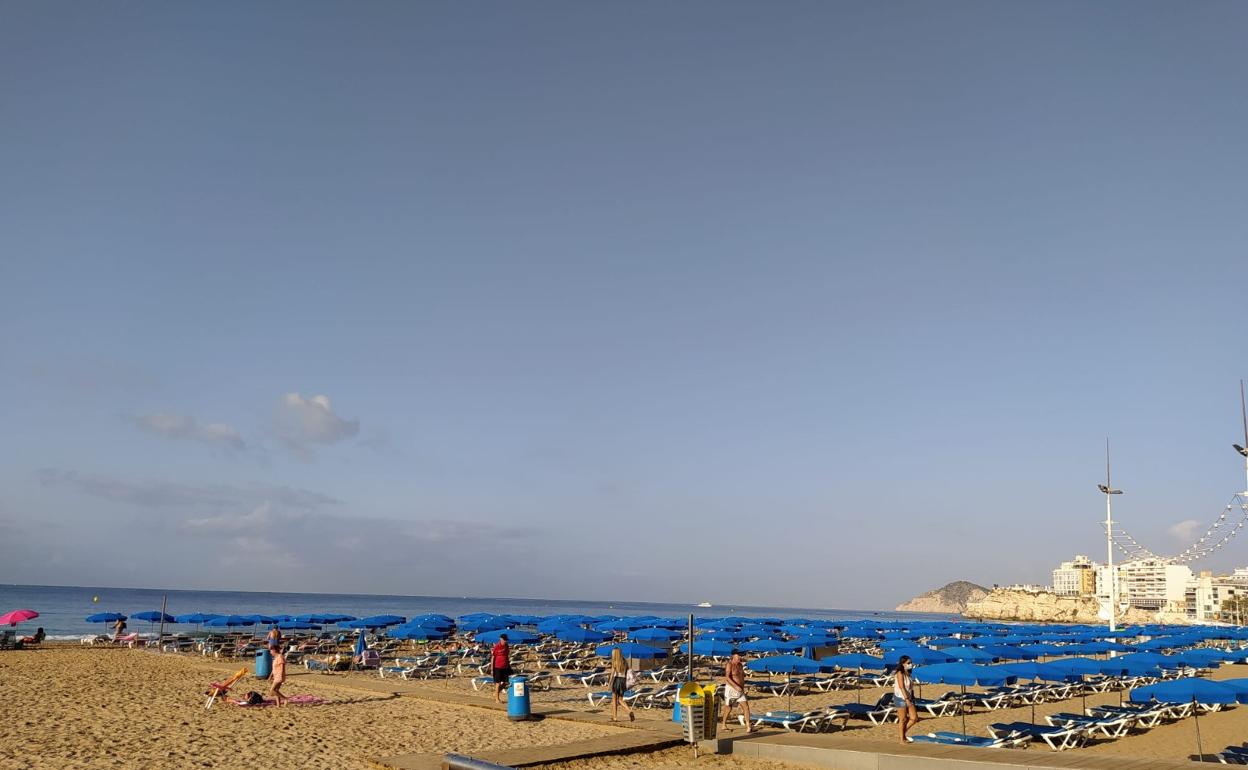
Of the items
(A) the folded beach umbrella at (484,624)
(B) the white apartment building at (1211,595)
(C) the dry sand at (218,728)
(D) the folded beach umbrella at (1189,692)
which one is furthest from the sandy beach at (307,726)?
(B) the white apartment building at (1211,595)

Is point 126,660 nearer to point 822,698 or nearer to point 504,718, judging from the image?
point 504,718

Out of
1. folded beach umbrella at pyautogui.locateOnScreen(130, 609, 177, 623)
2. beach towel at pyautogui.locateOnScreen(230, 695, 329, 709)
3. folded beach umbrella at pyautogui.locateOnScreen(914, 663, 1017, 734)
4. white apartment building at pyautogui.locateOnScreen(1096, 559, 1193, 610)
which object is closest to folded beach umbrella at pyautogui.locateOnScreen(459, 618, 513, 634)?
folded beach umbrella at pyautogui.locateOnScreen(130, 609, 177, 623)

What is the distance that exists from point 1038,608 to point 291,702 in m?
130

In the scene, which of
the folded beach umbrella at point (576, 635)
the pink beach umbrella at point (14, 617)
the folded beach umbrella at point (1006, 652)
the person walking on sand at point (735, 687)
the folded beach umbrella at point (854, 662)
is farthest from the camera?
the pink beach umbrella at point (14, 617)

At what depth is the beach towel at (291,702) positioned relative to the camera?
1658 centimetres

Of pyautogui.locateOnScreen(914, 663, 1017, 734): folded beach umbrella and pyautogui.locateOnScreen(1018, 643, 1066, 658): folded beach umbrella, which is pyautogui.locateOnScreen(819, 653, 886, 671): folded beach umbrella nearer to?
pyautogui.locateOnScreen(914, 663, 1017, 734): folded beach umbrella

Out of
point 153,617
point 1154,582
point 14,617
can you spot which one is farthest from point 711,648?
point 1154,582

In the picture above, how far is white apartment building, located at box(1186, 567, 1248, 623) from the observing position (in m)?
110

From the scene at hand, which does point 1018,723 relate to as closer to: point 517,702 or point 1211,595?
point 517,702

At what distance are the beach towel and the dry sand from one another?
24cm

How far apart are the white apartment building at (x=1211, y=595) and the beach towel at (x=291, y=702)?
115m

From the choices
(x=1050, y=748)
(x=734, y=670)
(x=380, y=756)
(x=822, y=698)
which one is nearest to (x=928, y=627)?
(x=822, y=698)

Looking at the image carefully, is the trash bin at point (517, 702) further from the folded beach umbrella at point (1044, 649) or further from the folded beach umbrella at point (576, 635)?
the folded beach umbrella at point (1044, 649)

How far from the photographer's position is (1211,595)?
122000 mm
